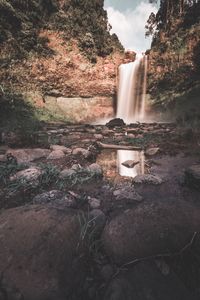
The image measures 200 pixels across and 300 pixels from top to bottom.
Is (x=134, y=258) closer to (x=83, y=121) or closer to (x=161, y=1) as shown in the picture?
(x=83, y=121)

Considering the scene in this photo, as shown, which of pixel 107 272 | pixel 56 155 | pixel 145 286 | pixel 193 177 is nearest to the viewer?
pixel 145 286

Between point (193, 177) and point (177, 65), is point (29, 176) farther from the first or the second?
point (177, 65)

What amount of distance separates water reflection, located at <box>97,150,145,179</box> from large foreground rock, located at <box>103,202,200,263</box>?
1.60 metres

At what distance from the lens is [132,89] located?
1455cm

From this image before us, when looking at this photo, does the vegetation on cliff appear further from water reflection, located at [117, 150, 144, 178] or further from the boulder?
the boulder

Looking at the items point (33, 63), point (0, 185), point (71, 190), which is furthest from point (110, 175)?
point (33, 63)

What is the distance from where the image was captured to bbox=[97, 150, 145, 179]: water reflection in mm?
3458

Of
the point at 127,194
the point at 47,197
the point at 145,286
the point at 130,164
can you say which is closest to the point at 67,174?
the point at 47,197

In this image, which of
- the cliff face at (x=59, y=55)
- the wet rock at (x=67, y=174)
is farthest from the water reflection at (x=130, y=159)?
the cliff face at (x=59, y=55)

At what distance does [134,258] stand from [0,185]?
2.04 meters

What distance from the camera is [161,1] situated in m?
16.6

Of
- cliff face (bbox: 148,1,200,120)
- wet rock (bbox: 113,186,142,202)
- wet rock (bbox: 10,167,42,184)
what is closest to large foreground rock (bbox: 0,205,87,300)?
wet rock (bbox: 113,186,142,202)

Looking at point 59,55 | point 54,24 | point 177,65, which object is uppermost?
point 54,24

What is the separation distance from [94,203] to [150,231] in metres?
0.89
